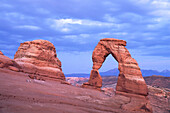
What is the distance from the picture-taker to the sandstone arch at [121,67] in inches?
698

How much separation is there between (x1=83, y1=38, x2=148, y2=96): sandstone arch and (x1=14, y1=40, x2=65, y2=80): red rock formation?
5.84 meters

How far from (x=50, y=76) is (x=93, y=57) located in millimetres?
6808

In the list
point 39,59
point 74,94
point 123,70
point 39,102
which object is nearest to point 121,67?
point 123,70

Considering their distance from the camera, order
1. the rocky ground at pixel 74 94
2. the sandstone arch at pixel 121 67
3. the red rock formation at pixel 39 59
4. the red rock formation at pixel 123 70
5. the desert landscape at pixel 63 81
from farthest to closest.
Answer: the red rock formation at pixel 39 59 → the sandstone arch at pixel 121 67 → the red rock formation at pixel 123 70 → the desert landscape at pixel 63 81 → the rocky ground at pixel 74 94

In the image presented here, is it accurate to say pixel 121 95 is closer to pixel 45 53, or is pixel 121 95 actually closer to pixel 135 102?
pixel 135 102

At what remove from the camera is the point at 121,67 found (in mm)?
19766

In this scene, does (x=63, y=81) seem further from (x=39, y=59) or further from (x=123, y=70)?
(x=123, y=70)

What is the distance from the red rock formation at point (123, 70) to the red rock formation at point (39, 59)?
584 cm

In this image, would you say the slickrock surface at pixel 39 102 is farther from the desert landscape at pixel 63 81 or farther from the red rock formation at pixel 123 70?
the red rock formation at pixel 123 70

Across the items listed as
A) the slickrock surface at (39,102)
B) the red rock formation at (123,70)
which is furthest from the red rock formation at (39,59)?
the slickrock surface at (39,102)

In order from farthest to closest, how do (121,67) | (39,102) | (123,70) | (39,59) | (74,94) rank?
(39,59) → (121,67) → (123,70) → (74,94) → (39,102)

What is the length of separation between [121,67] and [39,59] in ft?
40.7

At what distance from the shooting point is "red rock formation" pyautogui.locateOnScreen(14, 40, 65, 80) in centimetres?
2330

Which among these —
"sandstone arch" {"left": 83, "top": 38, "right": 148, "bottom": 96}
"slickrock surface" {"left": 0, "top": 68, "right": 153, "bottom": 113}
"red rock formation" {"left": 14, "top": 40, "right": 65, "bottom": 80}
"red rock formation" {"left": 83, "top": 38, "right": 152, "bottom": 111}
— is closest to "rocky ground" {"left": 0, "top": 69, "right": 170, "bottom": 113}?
"slickrock surface" {"left": 0, "top": 68, "right": 153, "bottom": 113}
